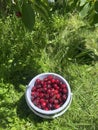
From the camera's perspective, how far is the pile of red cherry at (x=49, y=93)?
2.29 metres

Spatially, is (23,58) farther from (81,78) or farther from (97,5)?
(97,5)

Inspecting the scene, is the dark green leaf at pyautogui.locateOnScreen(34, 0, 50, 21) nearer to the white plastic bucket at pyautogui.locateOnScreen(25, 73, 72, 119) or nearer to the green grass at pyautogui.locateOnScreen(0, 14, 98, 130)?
the white plastic bucket at pyautogui.locateOnScreen(25, 73, 72, 119)

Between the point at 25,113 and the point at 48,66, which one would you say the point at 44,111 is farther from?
the point at 48,66

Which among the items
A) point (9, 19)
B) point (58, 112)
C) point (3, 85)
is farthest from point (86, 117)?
point (9, 19)

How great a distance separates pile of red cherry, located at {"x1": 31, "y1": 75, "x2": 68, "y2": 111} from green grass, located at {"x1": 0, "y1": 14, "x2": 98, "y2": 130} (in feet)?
0.38

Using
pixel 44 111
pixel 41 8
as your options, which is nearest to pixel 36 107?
pixel 44 111

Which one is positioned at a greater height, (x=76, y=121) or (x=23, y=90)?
(x=23, y=90)

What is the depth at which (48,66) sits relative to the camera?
2.61m

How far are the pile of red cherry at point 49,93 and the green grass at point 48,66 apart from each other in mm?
117

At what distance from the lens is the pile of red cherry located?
229 cm

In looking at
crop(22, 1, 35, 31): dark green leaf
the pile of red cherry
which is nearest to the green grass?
the pile of red cherry

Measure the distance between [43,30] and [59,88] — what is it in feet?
1.79

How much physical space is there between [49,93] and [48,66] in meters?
0.33

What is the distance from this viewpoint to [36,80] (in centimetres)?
239
